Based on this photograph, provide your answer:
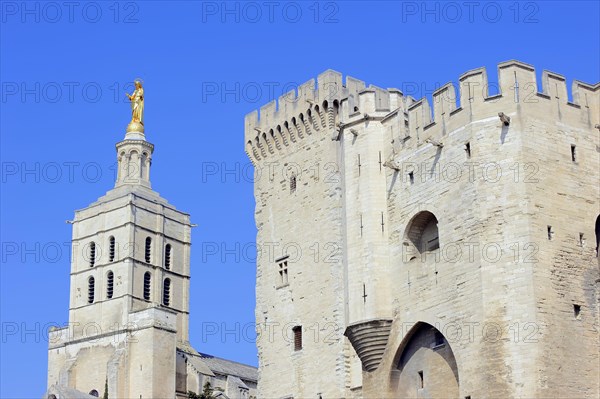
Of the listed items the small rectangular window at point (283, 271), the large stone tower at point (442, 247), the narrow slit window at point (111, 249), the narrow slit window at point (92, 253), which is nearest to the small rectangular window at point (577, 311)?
the large stone tower at point (442, 247)

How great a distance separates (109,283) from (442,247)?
40039mm

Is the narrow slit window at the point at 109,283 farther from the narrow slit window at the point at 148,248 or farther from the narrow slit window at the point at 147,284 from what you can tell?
the narrow slit window at the point at 148,248

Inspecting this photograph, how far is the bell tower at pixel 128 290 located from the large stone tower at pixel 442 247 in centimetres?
2482

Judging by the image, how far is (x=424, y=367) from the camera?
30.2 meters

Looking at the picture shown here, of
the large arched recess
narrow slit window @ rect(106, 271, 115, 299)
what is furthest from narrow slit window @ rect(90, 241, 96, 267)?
the large arched recess

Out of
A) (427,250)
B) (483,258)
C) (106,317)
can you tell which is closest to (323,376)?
(427,250)

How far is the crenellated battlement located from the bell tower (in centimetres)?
2407

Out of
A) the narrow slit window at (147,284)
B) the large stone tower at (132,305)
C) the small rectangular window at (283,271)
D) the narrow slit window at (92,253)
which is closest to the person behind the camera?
the small rectangular window at (283,271)

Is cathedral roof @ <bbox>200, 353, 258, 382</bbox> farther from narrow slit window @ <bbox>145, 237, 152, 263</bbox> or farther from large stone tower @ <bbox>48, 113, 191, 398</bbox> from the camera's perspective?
narrow slit window @ <bbox>145, 237, 152, 263</bbox>

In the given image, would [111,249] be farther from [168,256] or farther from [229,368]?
[229,368]

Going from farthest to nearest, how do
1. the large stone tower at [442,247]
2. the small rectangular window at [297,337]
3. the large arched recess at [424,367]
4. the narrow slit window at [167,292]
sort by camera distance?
the narrow slit window at [167,292] → the small rectangular window at [297,337] → the large arched recess at [424,367] → the large stone tower at [442,247]

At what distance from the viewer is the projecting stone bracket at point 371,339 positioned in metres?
31.0

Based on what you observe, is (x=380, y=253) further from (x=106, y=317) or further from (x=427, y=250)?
(x=106, y=317)

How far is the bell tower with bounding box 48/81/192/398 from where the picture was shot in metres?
60.6
